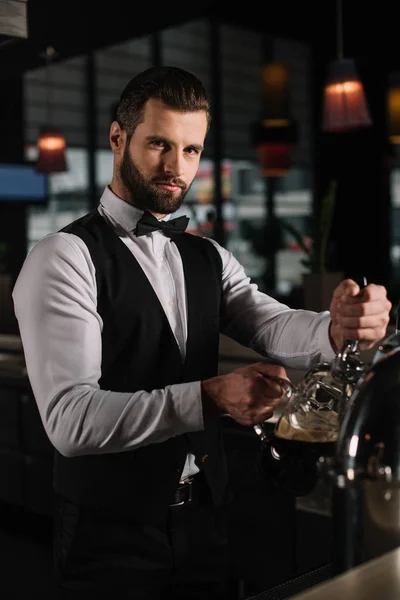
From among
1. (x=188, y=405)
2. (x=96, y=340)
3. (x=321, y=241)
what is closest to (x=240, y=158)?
(x=321, y=241)

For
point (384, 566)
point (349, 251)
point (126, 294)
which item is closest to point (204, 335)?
point (126, 294)

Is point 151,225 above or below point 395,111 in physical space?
below

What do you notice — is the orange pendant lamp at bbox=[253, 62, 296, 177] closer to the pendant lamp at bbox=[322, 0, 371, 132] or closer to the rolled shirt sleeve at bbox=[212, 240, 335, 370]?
the pendant lamp at bbox=[322, 0, 371, 132]

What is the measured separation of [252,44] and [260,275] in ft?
10.5

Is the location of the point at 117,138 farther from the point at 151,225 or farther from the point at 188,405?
the point at 188,405

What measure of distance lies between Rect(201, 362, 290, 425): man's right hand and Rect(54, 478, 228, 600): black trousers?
18.3 inches

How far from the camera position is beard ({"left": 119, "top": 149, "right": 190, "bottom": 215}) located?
1627 mm

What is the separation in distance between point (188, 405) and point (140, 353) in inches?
10.4

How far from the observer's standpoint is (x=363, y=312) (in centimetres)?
133

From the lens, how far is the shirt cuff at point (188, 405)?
1392mm

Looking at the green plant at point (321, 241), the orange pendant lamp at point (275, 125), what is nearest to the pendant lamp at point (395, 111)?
the orange pendant lamp at point (275, 125)

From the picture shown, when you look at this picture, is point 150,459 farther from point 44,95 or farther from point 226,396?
point 44,95

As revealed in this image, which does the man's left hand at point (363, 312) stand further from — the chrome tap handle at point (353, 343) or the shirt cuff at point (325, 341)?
the shirt cuff at point (325, 341)

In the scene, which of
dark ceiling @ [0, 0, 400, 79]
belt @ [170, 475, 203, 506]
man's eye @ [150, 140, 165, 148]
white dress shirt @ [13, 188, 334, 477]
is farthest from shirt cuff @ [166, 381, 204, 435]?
dark ceiling @ [0, 0, 400, 79]
